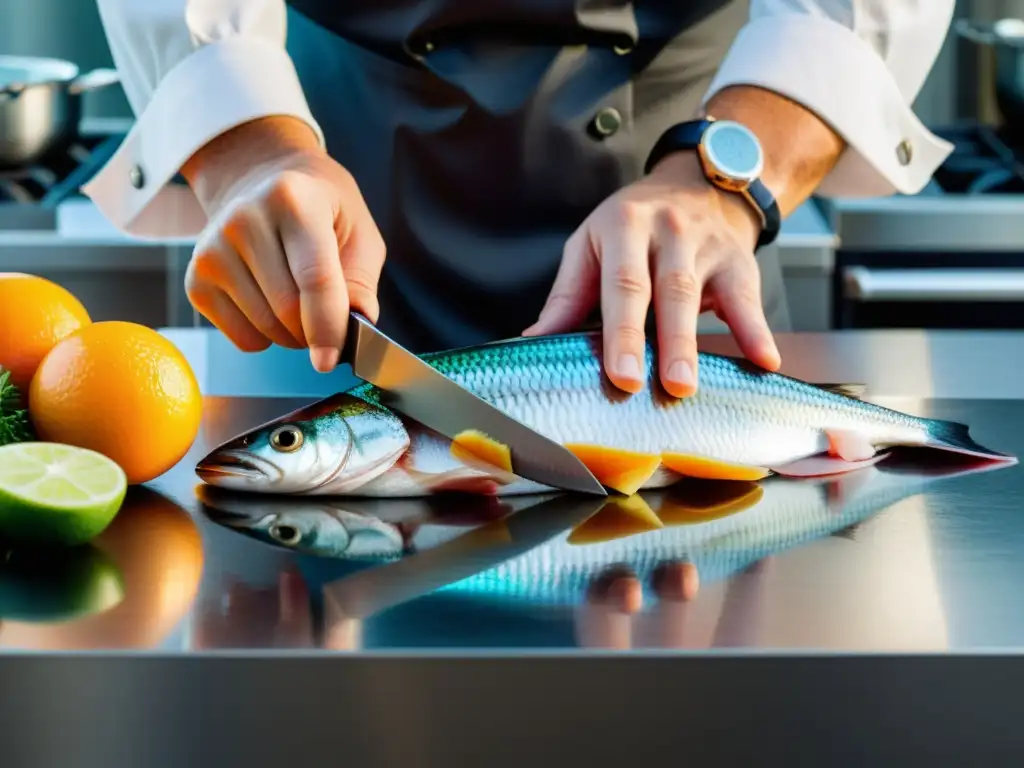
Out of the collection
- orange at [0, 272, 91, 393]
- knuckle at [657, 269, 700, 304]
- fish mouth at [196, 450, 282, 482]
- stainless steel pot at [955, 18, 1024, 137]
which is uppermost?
knuckle at [657, 269, 700, 304]

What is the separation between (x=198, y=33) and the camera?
1385 mm

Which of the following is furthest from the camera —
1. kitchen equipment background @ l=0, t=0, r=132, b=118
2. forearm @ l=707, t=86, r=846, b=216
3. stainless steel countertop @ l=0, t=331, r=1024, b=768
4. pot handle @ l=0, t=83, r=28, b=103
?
kitchen equipment background @ l=0, t=0, r=132, b=118

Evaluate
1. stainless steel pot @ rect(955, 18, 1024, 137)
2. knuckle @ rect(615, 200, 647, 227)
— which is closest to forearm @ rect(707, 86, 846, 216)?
knuckle @ rect(615, 200, 647, 227)

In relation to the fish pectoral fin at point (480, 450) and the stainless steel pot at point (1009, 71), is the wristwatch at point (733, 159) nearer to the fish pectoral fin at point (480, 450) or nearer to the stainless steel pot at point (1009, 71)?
the fish pectoral fin at point (480, 450)

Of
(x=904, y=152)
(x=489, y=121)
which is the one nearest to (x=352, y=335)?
(x=489, y=121)

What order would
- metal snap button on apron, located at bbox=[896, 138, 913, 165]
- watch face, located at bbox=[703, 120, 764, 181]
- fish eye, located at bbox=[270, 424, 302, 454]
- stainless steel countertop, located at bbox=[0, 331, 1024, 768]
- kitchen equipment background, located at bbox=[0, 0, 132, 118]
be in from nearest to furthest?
stainless steel countertop, located at bbox=[0, 331, 1024, 768]
fish eye, located at bbox=[270, 424, 302, 454]
watch face, located at bbox=[703, 120, 764, 181]
metal snap button on apron, located at bbox=[896, 138, 913, 165]
kitchen equipment background, located at bbox=[0, 0, 132, 118]

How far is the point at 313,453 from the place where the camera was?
97 centimetres

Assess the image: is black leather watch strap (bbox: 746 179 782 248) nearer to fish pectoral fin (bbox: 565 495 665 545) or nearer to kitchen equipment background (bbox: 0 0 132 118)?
fish pectoral fin (bbox: 565 495 665 545)

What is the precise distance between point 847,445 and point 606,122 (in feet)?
2.05

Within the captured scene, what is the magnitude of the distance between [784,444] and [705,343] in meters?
0.39

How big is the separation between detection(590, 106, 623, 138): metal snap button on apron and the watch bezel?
31cm

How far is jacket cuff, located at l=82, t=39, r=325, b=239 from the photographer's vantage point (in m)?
1.32

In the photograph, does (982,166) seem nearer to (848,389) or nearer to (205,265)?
(848,389)

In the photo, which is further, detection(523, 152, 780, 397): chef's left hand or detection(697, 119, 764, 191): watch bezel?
detection(697, 119, 764, 191): watch bezel
